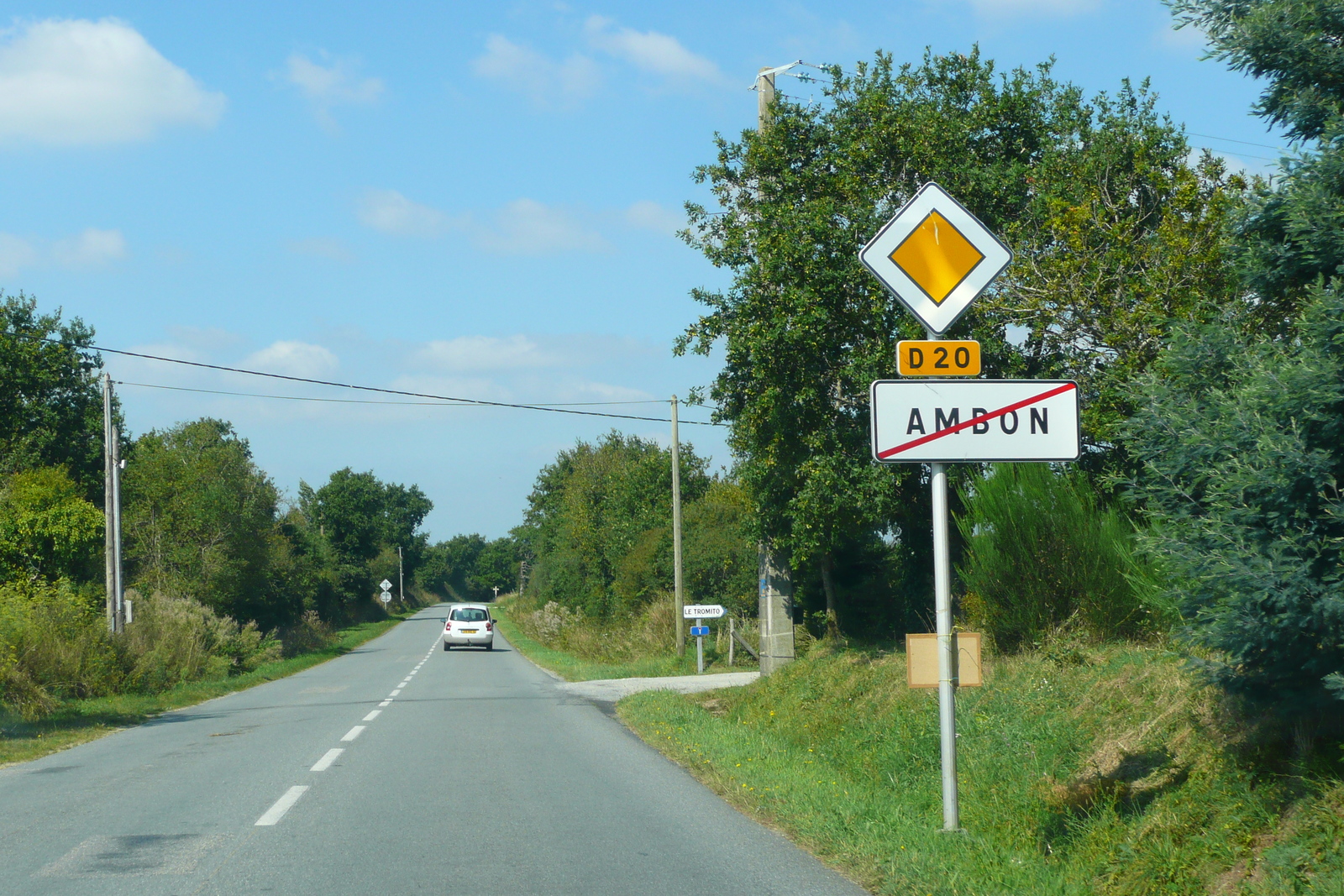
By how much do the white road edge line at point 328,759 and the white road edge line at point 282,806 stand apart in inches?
47.5

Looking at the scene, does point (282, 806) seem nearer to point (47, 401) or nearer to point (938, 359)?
point (938, 359)

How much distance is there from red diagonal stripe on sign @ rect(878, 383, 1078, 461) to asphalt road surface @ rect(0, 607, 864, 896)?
244 cm

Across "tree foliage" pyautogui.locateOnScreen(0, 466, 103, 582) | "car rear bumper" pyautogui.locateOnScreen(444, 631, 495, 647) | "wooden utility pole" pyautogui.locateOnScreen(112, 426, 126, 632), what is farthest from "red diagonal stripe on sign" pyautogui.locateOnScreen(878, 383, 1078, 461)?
"car rear bumper" pyautogui.locateOnScreen(444, 631, 495, 647)

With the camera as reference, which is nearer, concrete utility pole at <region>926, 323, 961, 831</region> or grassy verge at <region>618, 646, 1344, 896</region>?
grassy verge at <region>618, 646, 1344, 896</region>

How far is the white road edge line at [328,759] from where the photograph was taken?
10.8 meters

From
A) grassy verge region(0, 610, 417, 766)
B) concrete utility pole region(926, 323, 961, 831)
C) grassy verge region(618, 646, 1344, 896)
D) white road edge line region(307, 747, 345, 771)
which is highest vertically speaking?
concrete utility pole region(926, 323, 961, 831)

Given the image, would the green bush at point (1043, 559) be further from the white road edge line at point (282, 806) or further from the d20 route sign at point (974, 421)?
the white road edge line at point (282, 806)

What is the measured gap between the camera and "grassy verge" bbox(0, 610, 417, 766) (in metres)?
14.0

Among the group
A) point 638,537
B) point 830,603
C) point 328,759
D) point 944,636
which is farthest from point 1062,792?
point 638,537

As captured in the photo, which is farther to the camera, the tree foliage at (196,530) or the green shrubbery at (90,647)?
the tree foliage at (196,530)

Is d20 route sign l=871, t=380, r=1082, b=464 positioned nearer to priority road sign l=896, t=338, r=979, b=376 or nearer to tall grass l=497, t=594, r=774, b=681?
priority road sign l=896, t=338, r=979, b=376

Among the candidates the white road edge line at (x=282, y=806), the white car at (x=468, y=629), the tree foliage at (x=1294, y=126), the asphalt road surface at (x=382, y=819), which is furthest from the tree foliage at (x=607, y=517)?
the tree foliage at (x=1294, y=126)

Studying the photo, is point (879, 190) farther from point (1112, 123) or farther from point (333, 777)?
point (333, 777)

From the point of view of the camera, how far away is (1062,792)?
7387 mm
